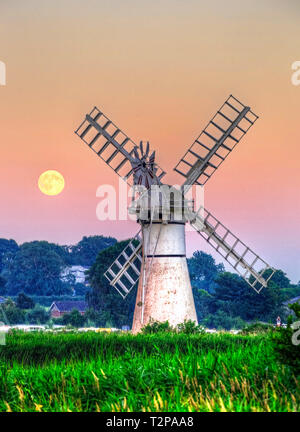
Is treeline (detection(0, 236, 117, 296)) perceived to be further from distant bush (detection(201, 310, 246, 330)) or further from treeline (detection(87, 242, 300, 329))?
distant bush (detection(201, 310, 246, 330))

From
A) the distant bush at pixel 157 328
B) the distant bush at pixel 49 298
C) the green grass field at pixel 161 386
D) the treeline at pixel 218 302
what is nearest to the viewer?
the green grass field at pixel 161 386

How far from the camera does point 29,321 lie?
6550 cm

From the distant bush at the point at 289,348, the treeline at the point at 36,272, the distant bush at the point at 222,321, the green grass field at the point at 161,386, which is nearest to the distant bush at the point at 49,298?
the treeline at the point at 36,272

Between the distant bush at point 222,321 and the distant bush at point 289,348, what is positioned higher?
the distant bush at point 222,321

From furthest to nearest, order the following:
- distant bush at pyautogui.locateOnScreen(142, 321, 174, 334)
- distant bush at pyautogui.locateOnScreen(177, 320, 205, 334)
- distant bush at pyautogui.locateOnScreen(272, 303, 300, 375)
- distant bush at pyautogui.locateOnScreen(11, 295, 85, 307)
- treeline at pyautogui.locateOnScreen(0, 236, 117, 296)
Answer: treeline at pyautogui.locateOnScreen(0, 236, 117, 296)
distant bush at pyautogui.locateOnScreen(11, 295, 85, 307)
distant bush at pyautogui.locateOnScreen(142, 321, 174, 334)
distant bush at pyautogui.locateOnScreen(177, 320, 205, 334)
distant bush at pyautogui.locateOnScreen(272, 303, 300, 375)

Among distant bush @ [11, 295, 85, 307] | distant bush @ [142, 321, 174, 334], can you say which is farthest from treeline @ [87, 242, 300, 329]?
distant bush @ [142, 321, 174, 334]

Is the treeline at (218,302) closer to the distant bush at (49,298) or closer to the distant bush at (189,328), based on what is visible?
the distant bush at (49,298)

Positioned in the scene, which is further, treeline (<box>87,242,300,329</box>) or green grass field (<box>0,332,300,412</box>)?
treeline (<box>87,242,300,329</box>)

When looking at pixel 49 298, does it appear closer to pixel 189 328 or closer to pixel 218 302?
pixel 218 302

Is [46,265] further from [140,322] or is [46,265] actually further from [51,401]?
[51,401]

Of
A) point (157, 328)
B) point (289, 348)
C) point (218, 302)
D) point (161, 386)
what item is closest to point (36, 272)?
point (218, 302)
